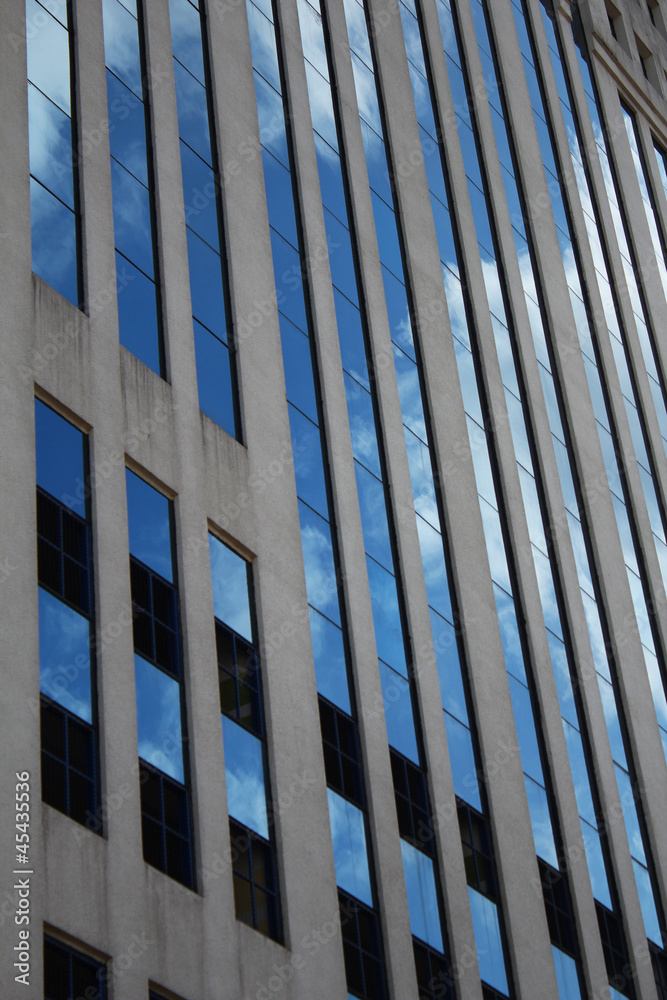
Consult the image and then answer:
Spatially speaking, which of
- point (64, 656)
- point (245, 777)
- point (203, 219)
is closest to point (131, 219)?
point (203, 219)

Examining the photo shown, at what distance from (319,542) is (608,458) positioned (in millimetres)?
15266

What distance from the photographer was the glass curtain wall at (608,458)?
3188 cm

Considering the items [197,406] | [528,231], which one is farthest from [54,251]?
[528,231]

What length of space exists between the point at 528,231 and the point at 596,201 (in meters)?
5.98

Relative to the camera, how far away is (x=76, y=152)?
951 inches

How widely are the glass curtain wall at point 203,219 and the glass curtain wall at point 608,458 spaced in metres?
12.8

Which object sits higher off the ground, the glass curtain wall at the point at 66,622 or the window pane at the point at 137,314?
the window pane at the point at 137,314

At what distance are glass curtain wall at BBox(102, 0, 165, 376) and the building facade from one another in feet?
0.28

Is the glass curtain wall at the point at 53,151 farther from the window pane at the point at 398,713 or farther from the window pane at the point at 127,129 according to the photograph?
the window pane at the point at 398,713

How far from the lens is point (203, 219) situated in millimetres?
27109

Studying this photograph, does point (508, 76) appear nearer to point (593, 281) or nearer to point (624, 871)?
point (593, 281)

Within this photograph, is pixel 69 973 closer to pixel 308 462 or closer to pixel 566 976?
pixel 308 462

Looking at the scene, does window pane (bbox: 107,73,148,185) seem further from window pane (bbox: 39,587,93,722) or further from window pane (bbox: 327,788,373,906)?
window pane (bbox: 327,788,373,906)

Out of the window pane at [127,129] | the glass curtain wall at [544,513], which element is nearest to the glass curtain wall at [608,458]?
the glass curtain wall at [544,513]
